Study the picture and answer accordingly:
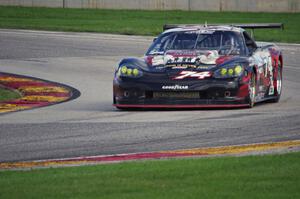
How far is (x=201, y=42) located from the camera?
51.4 ft

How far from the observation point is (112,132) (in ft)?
39.7

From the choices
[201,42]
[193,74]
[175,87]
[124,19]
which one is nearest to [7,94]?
[201,42]

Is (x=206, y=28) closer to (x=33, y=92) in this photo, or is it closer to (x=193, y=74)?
(x=193, y=74)

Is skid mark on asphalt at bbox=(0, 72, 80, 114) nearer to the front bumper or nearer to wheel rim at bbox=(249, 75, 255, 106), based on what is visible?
the front bumper

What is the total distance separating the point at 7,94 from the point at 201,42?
404 cm

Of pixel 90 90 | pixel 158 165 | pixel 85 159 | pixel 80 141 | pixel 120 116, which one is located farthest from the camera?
pixel 90 90

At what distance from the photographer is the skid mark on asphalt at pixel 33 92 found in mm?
16016

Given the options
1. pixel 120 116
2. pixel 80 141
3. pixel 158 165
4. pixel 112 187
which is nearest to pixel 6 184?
pixel 112 187

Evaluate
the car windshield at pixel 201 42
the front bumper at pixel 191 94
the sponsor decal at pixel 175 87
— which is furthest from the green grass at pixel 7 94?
the sponsor decal at pixel 175 87

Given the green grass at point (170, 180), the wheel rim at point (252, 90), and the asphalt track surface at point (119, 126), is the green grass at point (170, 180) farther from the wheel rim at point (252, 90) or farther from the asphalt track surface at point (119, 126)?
the wheel rim at point (252, 90)

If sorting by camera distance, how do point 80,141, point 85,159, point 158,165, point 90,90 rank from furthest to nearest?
point 90,90 < point 80,141 < point 85,159 < point 158,165

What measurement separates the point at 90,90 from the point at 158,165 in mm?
9013

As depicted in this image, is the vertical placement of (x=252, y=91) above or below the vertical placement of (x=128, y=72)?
below

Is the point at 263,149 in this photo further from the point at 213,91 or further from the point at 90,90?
the point at 90,90
